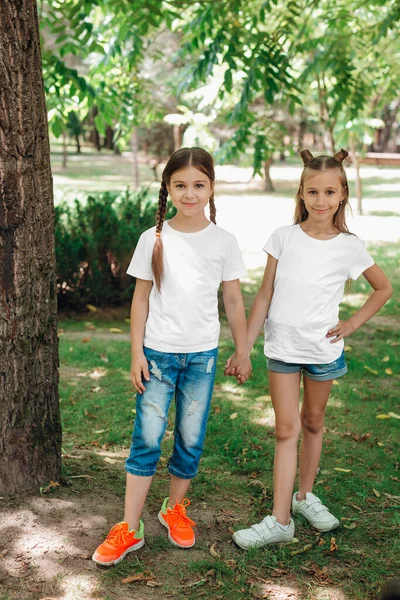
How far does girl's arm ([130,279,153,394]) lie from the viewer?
9.38 feet

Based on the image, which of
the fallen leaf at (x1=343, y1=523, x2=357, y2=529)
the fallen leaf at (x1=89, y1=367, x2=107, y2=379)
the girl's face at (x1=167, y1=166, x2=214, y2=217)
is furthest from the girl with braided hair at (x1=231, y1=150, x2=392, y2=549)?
the fallen leaf at (x1=89, y1=367, x2=107, y2=379)

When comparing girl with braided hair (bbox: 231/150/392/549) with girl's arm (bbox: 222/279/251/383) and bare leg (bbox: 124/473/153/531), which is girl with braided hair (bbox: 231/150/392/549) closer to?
girl's arm (bbox: 222/279/251/383)

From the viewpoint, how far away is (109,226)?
7.92 metres

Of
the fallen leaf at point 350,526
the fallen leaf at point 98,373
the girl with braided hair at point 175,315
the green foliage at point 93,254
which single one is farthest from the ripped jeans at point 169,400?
the green foliage at point 93,254

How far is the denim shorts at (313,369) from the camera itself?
3109 mm

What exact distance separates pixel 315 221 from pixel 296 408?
84 centimetres

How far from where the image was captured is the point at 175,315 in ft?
9.37

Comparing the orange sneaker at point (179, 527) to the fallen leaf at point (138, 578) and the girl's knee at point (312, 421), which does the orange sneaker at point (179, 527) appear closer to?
the fallen leaf at point (138, 578)

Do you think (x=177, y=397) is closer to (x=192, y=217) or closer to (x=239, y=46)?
(x=192, y=217)

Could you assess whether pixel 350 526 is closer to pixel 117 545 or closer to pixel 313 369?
pixel 313 369

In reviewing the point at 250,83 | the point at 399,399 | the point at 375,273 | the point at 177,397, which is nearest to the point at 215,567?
the point at 177,397

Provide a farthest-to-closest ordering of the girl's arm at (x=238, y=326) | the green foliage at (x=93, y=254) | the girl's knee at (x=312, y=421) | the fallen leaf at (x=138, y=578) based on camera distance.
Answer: the green foliage at (x=93, y=254) < the girl's knee at (x=312, y=421) < the girl's arm at (x=238, y=326) < the fallen leaf at (x=138, y=578)

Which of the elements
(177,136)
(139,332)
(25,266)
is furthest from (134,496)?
(177,136)

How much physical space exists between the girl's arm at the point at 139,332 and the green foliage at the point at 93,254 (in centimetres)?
482
